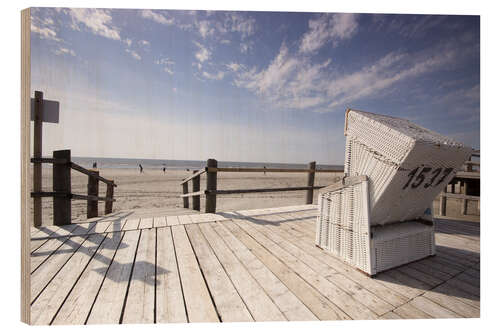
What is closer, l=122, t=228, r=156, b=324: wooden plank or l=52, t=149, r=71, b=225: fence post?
Result: l=122, t=228, r=156, b=324: wooden plank

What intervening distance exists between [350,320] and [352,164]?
1249 millimetres

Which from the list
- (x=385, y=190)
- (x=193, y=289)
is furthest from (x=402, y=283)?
(x=193, y=289)

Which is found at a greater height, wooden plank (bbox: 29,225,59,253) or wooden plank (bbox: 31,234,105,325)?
wooden plank (bbox: 29,225,59,253)

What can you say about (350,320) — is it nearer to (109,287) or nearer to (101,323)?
(101,323)

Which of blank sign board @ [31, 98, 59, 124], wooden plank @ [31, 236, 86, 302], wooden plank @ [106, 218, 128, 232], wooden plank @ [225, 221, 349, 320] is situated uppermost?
blank sign board @ [31, 98, 59, 124]

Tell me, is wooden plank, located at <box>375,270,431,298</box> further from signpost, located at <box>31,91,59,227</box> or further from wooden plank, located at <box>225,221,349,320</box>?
signpost, located at <box>31,91,59,227</box>

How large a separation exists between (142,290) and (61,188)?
7.60ft

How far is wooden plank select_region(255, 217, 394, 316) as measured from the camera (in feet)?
4.54

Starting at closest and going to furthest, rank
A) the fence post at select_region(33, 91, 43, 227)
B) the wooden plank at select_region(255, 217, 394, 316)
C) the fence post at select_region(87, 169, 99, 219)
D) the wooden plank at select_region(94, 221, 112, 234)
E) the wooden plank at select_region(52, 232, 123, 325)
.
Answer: the wooden plank at select_region(52, 232, 123, 325) → the wooden plank at select_region(255, 217, 394, 316) → the fence post at select_region(33, 91, 43, 227) → the wooden plank at select_region(94, 221, 112, 234) → the fence post at select_region(87, 169, 99, 219)

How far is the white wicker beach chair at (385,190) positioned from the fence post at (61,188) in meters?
3.51

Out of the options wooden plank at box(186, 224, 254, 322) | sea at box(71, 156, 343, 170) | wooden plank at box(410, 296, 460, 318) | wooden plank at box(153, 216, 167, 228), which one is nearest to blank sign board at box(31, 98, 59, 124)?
wooden plank at box(153, 216, 167, 228)

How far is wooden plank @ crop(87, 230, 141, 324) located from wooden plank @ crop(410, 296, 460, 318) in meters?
2.08

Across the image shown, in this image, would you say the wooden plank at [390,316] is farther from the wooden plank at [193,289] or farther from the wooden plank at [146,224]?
the wooden plank at [146,224]

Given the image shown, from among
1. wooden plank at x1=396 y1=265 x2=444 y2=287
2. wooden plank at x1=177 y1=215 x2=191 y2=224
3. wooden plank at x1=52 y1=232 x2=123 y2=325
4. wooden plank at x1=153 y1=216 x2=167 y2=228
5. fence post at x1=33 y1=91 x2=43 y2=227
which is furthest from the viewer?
wooden plank at x1=177 y1=215 x2=191 y2=224
